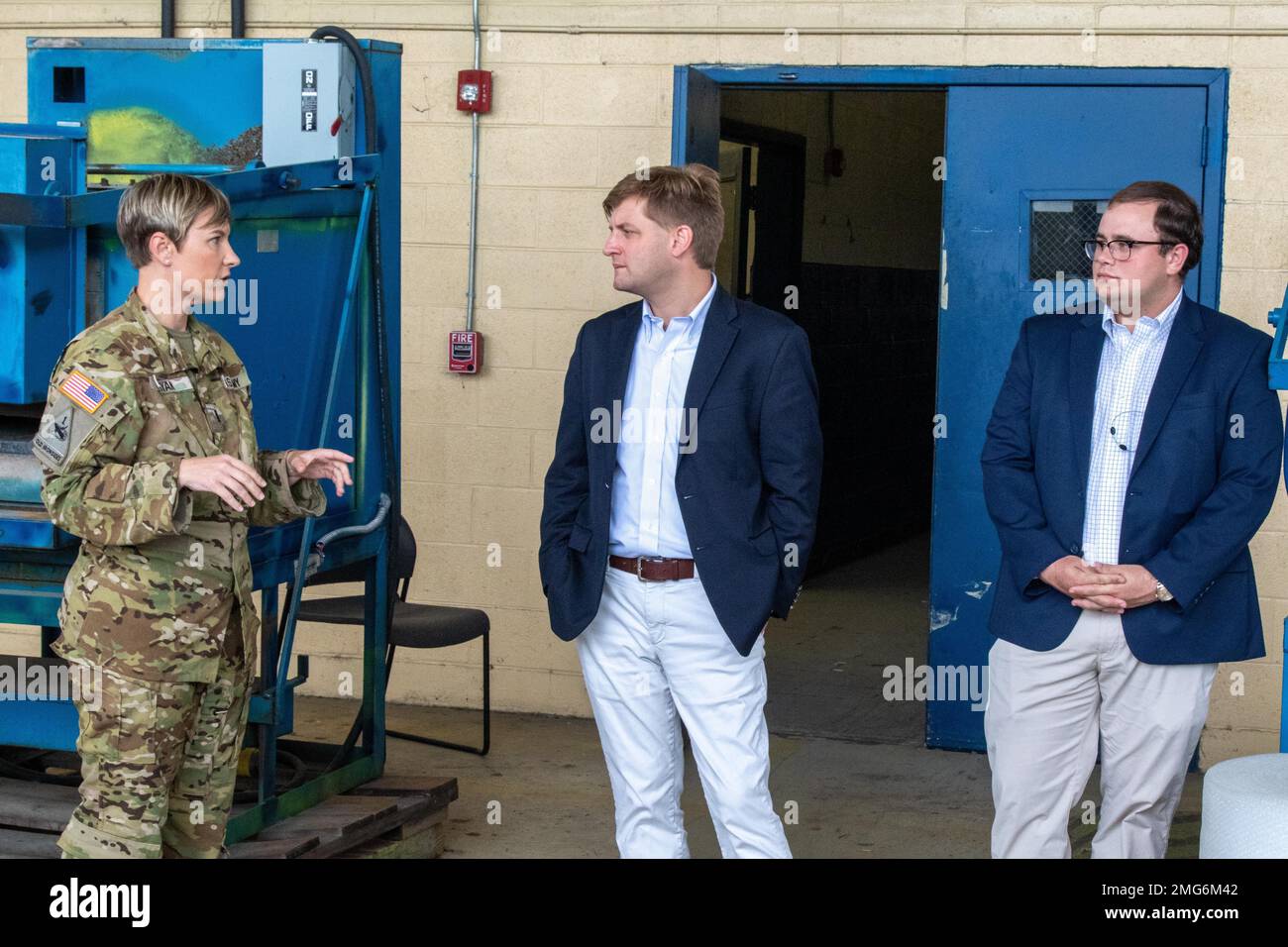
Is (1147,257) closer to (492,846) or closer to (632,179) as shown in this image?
(632,179)

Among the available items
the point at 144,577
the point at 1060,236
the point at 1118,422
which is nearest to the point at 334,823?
the point at 144,577

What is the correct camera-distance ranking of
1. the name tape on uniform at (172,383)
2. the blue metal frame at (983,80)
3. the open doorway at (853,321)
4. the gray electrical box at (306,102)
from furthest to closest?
the open doorway at (853,321), the blue metal frame at (983,80), the gray electrical box at (306,102), the name tape on uniform at (172,383)

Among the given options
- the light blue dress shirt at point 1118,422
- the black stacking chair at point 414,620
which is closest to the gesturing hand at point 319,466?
the black stacking chair at point 414,620

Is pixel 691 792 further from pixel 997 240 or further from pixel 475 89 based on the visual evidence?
pixel 475 89

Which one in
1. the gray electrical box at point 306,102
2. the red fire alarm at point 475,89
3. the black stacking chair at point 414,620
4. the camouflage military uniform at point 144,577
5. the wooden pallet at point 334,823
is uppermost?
the red fire alarm at point 475,89

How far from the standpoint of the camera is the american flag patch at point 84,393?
9.55 ft

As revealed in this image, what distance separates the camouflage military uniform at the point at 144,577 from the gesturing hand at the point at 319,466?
0.14m

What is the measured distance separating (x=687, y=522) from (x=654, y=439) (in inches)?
7.6

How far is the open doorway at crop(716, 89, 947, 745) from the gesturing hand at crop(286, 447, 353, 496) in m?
2.99

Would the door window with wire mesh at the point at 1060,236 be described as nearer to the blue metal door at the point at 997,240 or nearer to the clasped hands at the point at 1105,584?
the blue metal door at the point at 997,240

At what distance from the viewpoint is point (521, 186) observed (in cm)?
570

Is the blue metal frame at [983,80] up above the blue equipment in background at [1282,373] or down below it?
above
